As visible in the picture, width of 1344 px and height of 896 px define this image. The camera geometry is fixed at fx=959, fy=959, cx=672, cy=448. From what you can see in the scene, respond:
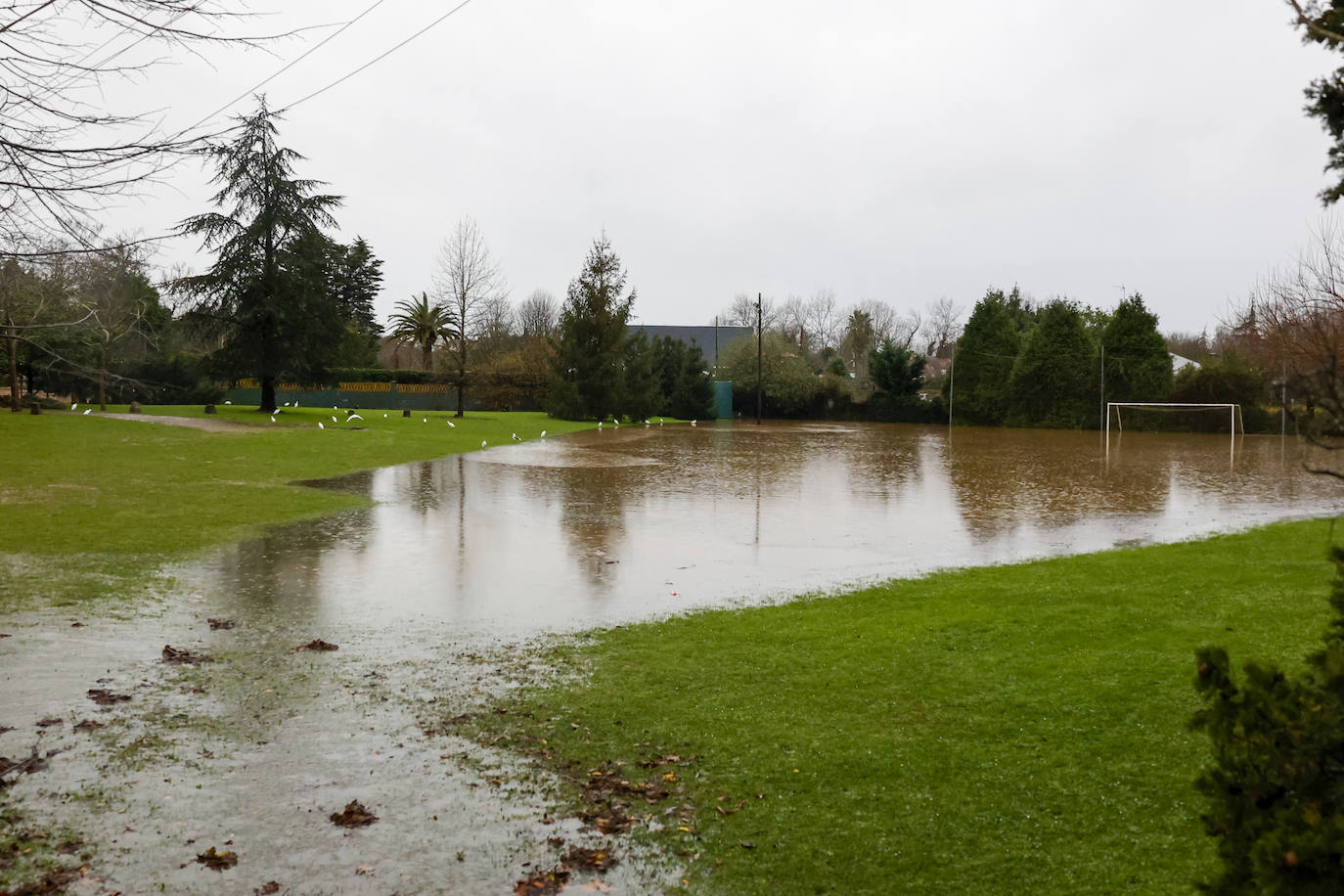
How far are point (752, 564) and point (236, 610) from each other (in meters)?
5.53

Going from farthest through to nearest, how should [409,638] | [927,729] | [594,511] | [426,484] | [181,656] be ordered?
[426,484], [594,511], [409,638], [181,656], [927,729]

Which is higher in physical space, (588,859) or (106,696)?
(106,696)

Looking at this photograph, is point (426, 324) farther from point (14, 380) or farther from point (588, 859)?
point (588, 859)

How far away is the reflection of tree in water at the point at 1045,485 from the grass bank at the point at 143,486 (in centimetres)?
1070

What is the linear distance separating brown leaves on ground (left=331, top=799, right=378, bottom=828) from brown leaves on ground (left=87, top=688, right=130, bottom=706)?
2.46m

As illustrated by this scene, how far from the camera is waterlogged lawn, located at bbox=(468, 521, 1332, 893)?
13.1 feet

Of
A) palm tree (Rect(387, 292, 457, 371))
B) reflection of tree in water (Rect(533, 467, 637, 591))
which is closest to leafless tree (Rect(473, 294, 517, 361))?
palm tree (Rect(387, 292, 457, 371))

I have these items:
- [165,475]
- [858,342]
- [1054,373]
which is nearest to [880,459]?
[165,475]

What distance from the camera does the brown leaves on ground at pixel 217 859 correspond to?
3963 mm

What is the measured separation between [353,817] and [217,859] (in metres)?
0.61

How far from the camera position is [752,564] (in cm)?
1126

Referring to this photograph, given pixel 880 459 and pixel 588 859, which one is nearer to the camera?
pixel 588 859

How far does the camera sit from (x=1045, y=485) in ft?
67.0

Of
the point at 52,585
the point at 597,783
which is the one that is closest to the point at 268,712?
the point at 597,783
